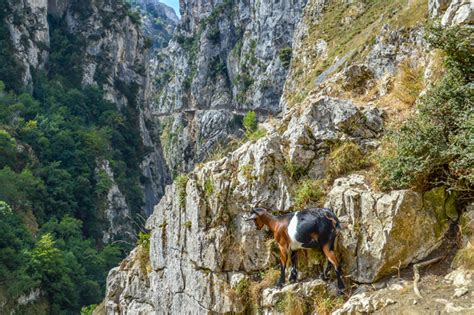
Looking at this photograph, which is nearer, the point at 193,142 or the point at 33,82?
the point at 33,82

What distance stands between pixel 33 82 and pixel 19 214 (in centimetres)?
2661

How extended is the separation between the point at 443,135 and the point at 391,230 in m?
1.69

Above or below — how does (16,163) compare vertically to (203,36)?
below

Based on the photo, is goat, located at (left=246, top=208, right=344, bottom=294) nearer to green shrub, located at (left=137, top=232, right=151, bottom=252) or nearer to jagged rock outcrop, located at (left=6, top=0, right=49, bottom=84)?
green shrub, located at (left=137, top=232, right=151, bottom=252)

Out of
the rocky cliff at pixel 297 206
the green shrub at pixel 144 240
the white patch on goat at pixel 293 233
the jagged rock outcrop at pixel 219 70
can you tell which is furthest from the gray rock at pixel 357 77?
the jagged rock outcrop at pixel 219 70

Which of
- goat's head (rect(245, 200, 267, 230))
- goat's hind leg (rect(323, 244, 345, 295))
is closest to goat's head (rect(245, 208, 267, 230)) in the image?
goat's head (rect(245, 200, 267, 230))

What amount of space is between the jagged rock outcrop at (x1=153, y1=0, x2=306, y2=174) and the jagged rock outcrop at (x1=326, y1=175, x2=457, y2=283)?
6419cm

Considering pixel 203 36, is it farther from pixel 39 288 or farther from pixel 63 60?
pixel 39 288

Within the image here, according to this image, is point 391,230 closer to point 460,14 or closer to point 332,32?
point 460,14

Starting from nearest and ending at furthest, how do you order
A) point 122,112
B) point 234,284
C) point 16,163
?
point 234,284 < point 16,163 < point 122,112

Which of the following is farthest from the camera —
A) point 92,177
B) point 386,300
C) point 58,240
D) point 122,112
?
point 122,112

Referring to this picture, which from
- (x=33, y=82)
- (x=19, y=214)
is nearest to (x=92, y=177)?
(x=19, y=214)

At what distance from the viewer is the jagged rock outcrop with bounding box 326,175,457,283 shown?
6133 millimetres

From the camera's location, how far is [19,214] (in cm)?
3547
